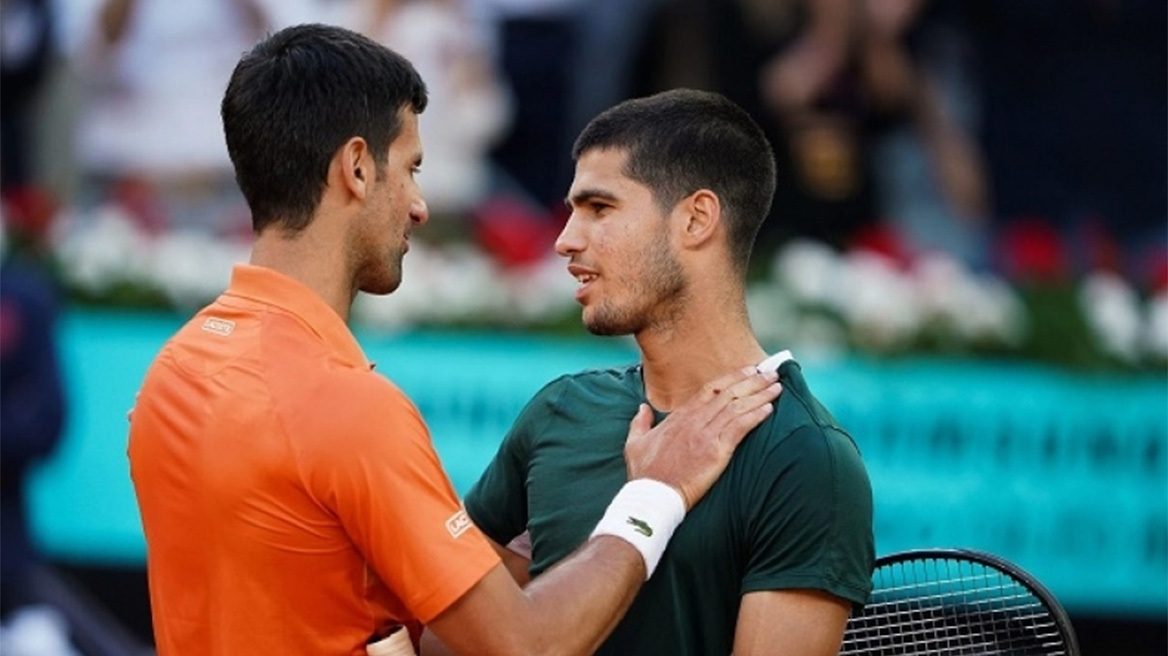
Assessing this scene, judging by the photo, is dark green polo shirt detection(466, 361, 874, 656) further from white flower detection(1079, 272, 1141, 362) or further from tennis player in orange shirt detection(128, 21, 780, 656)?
white flower detection(1079, 272, 1141, 362)

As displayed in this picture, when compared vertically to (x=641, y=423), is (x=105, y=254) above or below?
above

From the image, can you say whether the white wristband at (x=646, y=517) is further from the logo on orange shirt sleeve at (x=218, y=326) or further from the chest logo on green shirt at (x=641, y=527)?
the logo on orange shirt sleeve at (x=218, y=326)

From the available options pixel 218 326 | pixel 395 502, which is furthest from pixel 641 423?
pixel 218 326

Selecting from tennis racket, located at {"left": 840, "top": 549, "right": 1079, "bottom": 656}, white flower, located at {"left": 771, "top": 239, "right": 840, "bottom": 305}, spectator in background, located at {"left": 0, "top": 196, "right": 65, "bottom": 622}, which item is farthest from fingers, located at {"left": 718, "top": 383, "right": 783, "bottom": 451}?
spectator in background, located at {"left": 0, "top": 196, "right": 65, "bottom": 622}

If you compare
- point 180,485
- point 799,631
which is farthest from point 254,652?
point 799,631

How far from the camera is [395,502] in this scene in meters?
3.35

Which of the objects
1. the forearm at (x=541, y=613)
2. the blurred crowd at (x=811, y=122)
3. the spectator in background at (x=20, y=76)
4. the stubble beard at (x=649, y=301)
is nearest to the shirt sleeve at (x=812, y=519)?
the forearm at (x=541, y=613)

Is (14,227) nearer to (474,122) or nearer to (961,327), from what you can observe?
(474,122)

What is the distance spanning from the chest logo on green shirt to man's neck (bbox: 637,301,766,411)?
443 millimetres

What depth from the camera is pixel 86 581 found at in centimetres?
789

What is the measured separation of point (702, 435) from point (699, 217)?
1.62 feet

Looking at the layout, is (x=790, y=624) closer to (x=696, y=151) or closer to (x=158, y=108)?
(x=696, y=151)

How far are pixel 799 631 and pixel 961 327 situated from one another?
14.1 feet

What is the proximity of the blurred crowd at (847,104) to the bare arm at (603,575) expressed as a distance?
4.03 meters
